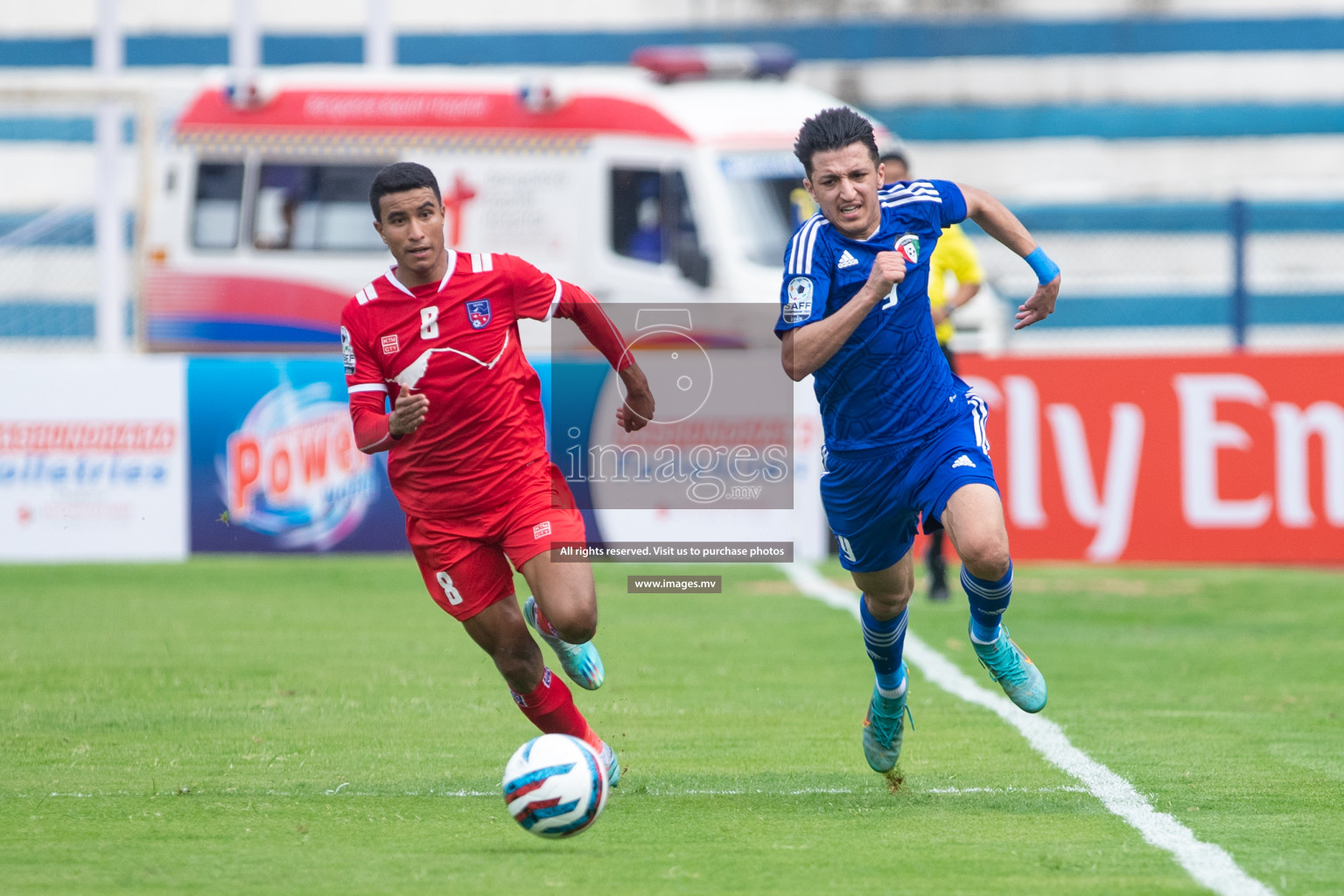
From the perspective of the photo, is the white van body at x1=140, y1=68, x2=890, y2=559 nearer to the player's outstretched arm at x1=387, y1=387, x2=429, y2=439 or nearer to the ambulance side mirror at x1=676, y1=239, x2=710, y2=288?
the ambulance side mirror at x1=676, y1=239, x2=710, y2=288

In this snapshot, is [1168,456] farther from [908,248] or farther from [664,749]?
[908,248]

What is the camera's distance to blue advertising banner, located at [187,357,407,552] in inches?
518

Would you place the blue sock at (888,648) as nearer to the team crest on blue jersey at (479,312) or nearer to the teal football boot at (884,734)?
the teal football boot at (884,734)

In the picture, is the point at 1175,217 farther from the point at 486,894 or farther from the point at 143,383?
the point at 486,894

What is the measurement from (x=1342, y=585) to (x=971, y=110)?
1171 centimetres

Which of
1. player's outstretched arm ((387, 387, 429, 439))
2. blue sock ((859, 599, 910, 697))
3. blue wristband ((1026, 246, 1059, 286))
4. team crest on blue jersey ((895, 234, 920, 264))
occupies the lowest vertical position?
blue sock ((859, 599, 910, 697))

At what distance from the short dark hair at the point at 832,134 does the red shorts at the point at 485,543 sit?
1376 millimetres

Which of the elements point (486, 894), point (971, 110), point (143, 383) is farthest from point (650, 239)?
point (486, 894)

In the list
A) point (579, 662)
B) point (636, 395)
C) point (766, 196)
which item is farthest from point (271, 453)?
point (636, 395)

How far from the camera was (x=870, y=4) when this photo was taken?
75.6 feet

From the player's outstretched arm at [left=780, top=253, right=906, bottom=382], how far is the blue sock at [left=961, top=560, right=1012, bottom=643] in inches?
35.0

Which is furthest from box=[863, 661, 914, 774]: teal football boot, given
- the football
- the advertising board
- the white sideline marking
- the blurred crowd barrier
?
the blurred crowd barrier

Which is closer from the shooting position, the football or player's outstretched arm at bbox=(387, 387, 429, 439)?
the football

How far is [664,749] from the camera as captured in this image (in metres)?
7.13
